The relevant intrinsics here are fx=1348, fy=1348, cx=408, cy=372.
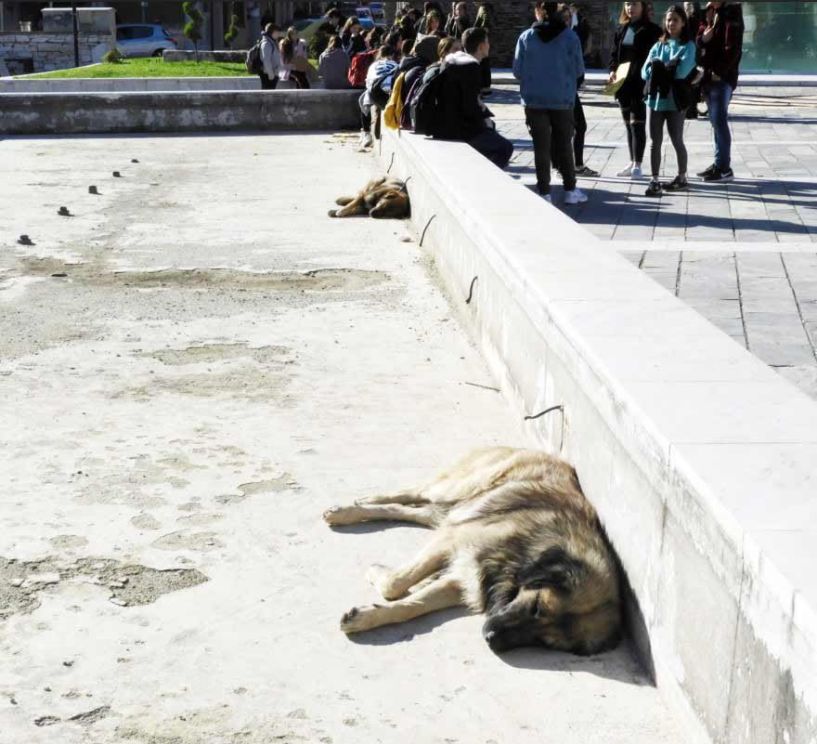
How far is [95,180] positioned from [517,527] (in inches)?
470

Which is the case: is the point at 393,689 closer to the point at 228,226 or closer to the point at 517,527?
the point at 517,527

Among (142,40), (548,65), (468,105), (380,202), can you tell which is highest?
(548,65)

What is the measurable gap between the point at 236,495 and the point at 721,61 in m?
8.70

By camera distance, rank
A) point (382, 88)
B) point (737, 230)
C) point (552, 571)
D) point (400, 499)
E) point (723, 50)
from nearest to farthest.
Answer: point (552, 571)
point (400, 499)
point (737, 230)
point (723, 50)
point (382, 88)

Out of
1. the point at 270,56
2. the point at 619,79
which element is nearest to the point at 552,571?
the point at 619,79

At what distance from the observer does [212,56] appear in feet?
120

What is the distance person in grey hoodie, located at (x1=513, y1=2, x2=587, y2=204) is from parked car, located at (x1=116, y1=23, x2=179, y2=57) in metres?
35.7

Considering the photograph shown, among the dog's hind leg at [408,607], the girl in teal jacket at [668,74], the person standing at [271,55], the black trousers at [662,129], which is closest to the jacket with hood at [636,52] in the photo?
the girl in teal jacket at [668,74]

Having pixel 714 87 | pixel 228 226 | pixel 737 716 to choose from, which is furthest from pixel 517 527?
pixel 714 87

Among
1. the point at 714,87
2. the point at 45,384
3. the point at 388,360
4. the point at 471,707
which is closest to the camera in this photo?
the point at 471,707

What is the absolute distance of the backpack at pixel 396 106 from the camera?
1340cm

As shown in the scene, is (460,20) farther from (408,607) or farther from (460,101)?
(408,607)

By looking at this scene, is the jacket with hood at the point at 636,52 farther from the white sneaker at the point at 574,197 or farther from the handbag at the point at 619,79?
the white sneaker at the point at 574,197

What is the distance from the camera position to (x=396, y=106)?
44.7 feet
